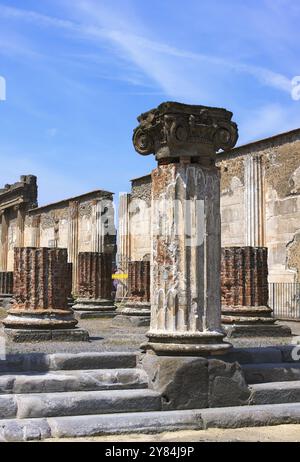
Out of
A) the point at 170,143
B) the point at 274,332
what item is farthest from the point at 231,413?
the point at 274,332

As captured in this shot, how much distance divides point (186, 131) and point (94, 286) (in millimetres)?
9603

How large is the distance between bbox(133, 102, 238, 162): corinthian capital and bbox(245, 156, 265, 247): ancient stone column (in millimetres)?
11513

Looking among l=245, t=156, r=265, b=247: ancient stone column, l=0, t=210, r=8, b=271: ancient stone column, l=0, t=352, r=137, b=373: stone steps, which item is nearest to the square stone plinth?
l=0, t=352, r=137, b=373: stone steps

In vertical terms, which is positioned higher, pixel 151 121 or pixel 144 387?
pixel 151 121

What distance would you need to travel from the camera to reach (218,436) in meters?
5.24

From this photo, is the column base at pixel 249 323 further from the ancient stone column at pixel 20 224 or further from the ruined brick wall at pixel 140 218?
the ancient stone column at pixel 20 224

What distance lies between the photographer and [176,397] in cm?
577

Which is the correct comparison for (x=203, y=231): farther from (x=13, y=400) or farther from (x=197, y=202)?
(x=13, y=400)

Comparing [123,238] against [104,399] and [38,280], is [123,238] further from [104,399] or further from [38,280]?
[104,399]

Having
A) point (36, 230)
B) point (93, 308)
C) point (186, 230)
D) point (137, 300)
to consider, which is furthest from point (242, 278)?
point (36, 230)

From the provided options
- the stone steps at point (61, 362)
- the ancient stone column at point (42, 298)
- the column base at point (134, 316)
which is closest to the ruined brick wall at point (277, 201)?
the column base at point (134, 316)

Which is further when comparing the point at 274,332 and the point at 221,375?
the point at 274,332

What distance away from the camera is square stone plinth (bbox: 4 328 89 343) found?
9297mm
